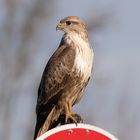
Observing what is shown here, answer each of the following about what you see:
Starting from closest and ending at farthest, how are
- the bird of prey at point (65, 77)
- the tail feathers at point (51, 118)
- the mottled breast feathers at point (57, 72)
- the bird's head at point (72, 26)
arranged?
the tail feathers at point (51, 118), the bird of prey at point (65, 77), the mottled breast feathers at point (57, 72), the bird's head at point (72, 26)

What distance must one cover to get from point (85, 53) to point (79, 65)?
145 mm

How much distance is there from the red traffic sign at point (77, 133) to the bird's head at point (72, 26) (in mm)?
3031

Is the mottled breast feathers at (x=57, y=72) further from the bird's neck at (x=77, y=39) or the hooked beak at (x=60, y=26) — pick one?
the hooked beak at (x=60, y=26)

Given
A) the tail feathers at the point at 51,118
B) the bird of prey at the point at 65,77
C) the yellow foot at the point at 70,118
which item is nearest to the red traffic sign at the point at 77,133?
the yellow foot at the point at 70,118

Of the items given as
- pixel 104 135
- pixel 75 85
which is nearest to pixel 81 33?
pixel 75 85

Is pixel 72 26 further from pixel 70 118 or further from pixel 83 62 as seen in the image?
pixel 70 118

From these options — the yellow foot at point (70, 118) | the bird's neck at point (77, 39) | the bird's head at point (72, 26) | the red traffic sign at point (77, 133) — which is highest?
the bird's head at point (72, 26)

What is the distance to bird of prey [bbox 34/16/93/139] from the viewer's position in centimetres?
578

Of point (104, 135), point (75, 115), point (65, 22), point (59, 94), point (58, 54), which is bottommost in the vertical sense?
point (104, 135)

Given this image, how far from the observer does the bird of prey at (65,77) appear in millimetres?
5780

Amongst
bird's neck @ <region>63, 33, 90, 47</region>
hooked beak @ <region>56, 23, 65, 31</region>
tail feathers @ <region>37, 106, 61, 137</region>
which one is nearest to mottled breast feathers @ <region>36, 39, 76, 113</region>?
bird's neck @ <region>63, 33, 90, 47</region>

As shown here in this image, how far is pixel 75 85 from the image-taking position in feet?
19.5

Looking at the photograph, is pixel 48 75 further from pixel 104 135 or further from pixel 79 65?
pixel 104 135

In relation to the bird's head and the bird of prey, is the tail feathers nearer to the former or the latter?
the bird of prey
